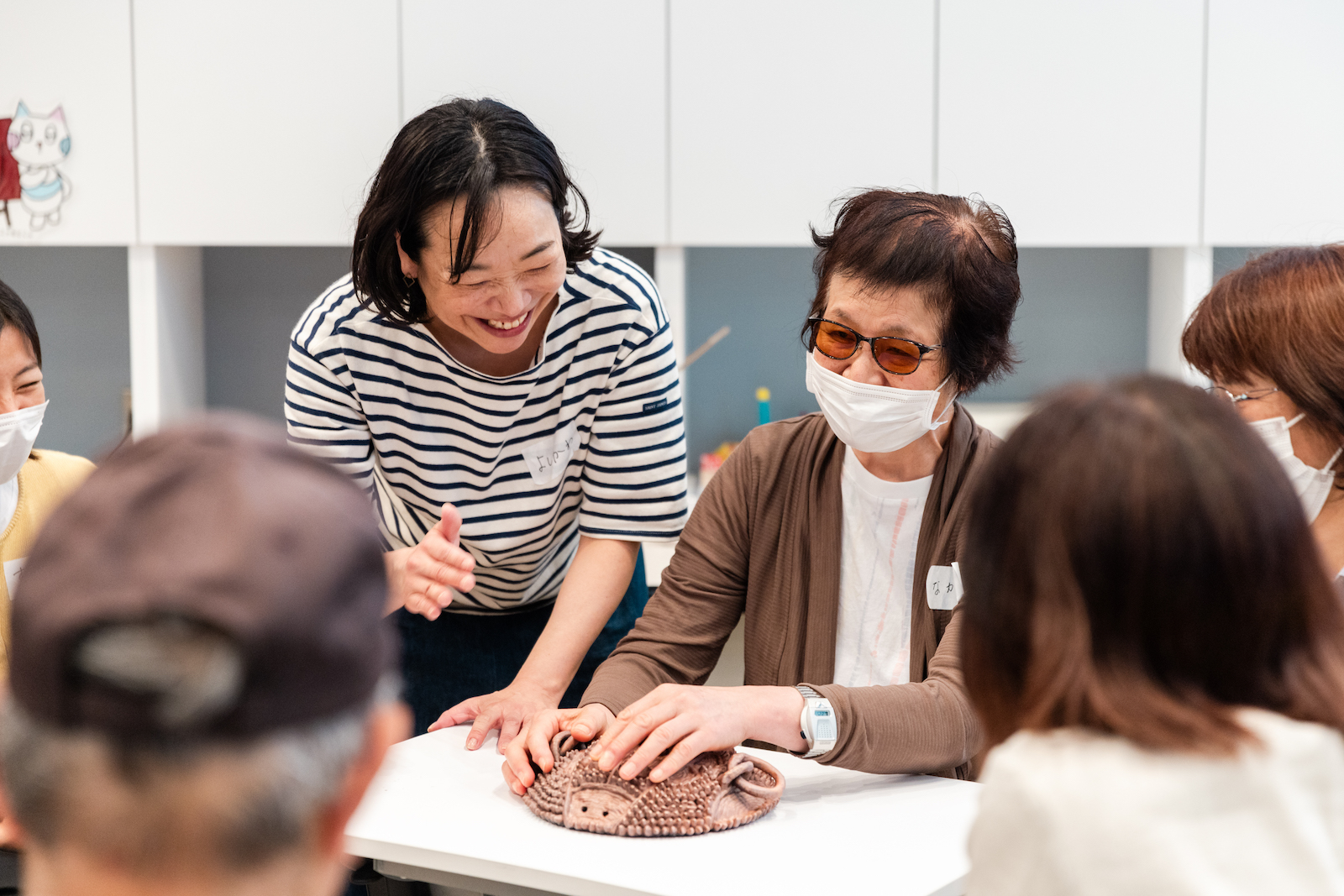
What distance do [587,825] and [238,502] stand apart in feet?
2.44

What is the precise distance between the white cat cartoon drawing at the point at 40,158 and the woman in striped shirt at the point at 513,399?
5.10ft

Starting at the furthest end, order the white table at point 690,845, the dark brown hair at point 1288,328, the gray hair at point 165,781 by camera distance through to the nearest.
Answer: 1. the dark brown hair at point 1288,328
2. the white table at point 690,845
3. the gray hair at point 165,781

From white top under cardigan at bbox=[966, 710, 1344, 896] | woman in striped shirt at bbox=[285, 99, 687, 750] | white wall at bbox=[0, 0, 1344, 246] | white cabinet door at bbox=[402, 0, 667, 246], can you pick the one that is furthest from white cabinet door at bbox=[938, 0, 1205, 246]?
white top under cardigan at bbox=[966, 710, 1344, 896]

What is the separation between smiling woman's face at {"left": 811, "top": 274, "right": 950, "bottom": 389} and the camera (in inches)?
56.2

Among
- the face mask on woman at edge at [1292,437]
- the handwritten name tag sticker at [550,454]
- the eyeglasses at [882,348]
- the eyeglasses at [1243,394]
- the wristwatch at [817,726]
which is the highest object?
the eyeglasses at [882,348]

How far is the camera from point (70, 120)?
2.75m

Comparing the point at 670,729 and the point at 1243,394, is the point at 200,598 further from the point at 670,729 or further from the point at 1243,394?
the point at 1243,394

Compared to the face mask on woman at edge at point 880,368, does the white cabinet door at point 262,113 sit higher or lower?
higher

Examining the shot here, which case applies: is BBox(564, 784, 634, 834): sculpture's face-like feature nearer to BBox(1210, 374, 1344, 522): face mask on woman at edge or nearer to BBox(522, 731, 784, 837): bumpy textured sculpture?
BBox(522, 731, 784, 837): bumpy textured sculpture

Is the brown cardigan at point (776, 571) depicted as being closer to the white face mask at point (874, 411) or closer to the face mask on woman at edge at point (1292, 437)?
the white face mask at point (874, 411)

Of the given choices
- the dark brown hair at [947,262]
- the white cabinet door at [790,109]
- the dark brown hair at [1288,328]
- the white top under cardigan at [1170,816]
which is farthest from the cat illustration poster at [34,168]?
the white top under cardigan at [1170,816]

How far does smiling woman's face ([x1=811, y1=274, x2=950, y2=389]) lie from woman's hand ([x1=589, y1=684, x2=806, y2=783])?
1.40 feet

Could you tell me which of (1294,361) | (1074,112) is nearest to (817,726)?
(1294,361)

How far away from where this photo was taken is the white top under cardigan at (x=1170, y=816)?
63 cm
